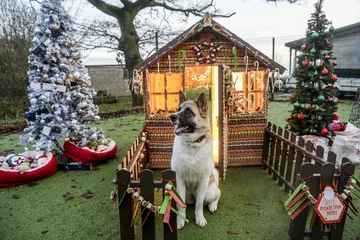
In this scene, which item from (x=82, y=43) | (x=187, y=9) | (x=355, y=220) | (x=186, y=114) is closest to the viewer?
(x=186, y=114)

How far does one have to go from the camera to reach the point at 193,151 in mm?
3188

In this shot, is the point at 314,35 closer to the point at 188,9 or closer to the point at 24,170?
the point at 24,170

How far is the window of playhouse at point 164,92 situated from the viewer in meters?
5.22

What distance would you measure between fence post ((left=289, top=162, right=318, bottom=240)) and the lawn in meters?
0.35

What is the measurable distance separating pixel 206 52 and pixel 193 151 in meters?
2.51

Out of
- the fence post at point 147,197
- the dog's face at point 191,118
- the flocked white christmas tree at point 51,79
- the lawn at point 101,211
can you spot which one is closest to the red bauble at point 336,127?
the lawn at point 101,211

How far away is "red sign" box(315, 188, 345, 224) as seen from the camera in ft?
8.37

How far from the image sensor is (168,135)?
5.29 meters

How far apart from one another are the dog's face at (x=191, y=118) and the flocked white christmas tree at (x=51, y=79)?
342 centimetres

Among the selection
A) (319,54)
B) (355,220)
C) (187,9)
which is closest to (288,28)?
(187,9)

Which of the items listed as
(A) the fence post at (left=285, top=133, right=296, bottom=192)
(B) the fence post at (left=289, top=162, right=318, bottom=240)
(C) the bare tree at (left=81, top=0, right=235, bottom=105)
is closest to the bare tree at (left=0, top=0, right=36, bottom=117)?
(C) the bare tree at (left=81, top=0, right=235, bottom=105)

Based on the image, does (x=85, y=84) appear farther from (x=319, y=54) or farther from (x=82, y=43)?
(x=82, y=43)

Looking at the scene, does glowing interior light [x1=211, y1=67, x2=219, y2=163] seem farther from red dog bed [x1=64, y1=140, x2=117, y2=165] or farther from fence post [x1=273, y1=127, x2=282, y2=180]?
red dog bed [x1=64, y1=140, x2=117, y2=165]

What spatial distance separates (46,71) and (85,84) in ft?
3.35
